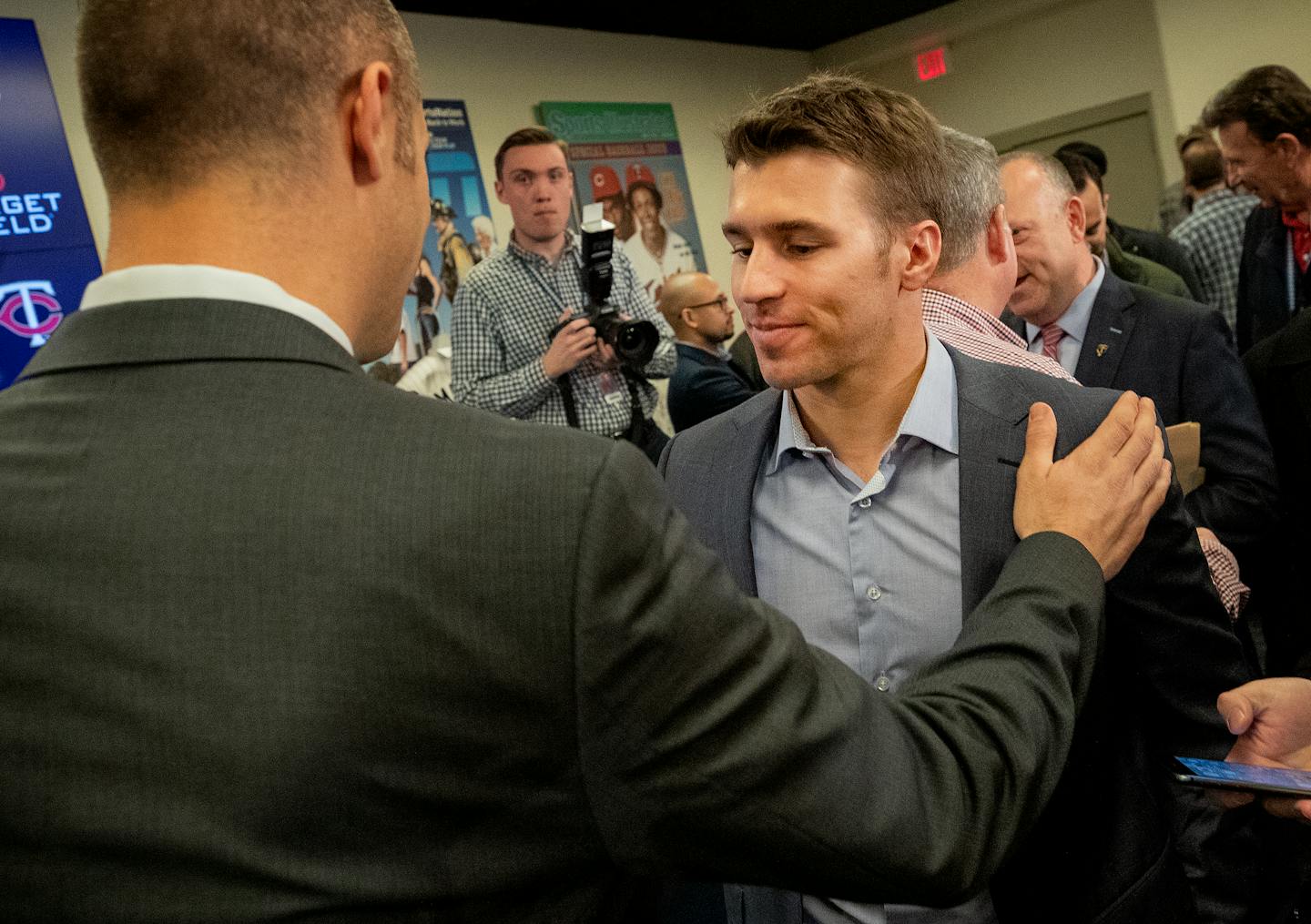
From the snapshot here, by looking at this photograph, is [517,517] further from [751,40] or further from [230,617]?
[751,40]

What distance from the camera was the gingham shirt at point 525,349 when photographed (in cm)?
406

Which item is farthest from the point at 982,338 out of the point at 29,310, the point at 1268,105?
the point at 29,310

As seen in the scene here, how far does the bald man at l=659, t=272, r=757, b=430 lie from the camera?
4.78 m

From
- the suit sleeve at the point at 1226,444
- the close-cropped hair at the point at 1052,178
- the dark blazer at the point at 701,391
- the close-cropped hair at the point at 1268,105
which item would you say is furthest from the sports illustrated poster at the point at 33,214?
the close-cropped hair at the point at 1268,105

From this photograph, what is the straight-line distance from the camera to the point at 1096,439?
4.69 feet

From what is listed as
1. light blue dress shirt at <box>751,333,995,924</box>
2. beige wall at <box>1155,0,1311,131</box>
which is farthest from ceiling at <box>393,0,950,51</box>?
light blue dress shirt at <box>751,333,995,924</box>

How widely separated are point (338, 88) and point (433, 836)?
0.65m

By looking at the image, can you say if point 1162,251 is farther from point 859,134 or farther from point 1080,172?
point 859,134

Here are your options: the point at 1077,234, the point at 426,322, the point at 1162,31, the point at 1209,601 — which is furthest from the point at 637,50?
the point at 1209,601

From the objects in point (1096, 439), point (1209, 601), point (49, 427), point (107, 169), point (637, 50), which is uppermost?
point (637, 50)

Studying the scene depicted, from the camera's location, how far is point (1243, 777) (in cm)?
135

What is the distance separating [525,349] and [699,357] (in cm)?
100

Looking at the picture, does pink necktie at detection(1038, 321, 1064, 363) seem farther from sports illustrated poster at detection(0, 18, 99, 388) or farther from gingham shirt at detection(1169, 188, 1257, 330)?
sports illustrated poster at detection(0, 18, 99, 388)

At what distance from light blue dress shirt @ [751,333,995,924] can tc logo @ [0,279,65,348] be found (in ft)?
14.7
